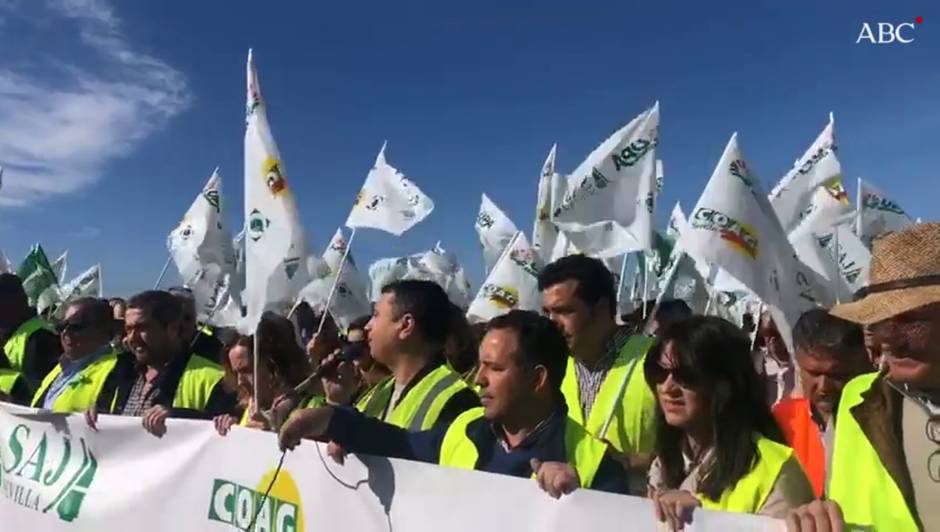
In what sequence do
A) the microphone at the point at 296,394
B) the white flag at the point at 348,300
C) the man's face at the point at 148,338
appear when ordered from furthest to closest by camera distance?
the white flag at the point at 348,300 < the man's face at the point at 148,338 < the microphone at the point at 296,394

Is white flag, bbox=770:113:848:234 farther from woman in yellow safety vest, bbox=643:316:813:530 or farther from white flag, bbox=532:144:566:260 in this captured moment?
woman in yellow safety vest, bbox=643:316:813:530

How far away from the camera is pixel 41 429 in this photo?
4215 millimetres

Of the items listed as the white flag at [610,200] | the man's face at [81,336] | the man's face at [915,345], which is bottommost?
the man's face at [915,345]

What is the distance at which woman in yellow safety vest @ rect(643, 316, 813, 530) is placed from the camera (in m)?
2.31

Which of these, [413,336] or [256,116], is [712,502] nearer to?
[413,336]

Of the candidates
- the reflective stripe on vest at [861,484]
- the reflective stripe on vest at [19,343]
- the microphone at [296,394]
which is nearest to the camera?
the reflective stripe on vest at [861,484]

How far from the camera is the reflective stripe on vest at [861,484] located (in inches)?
80.4

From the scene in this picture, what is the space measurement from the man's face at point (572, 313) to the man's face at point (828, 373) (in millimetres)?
948

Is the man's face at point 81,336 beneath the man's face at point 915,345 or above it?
above

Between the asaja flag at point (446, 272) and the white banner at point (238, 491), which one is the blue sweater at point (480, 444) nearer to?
the white banner at point (238, 491)

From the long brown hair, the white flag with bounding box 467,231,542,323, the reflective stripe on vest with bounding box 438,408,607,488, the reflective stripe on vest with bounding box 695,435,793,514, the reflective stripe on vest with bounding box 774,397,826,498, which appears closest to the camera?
the reflective stripe on vest with bounding box 695,435,793,514

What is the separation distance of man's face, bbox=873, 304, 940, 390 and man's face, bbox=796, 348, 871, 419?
118 centimetres

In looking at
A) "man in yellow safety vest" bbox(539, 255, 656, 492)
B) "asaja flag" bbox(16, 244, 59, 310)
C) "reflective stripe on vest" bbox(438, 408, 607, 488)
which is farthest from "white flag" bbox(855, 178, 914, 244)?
"asaja flag" bbox(16, 244, 59, 310)

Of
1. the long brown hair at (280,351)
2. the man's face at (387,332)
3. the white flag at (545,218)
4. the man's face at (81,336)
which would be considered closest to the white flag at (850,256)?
the white flag at (545,218)
